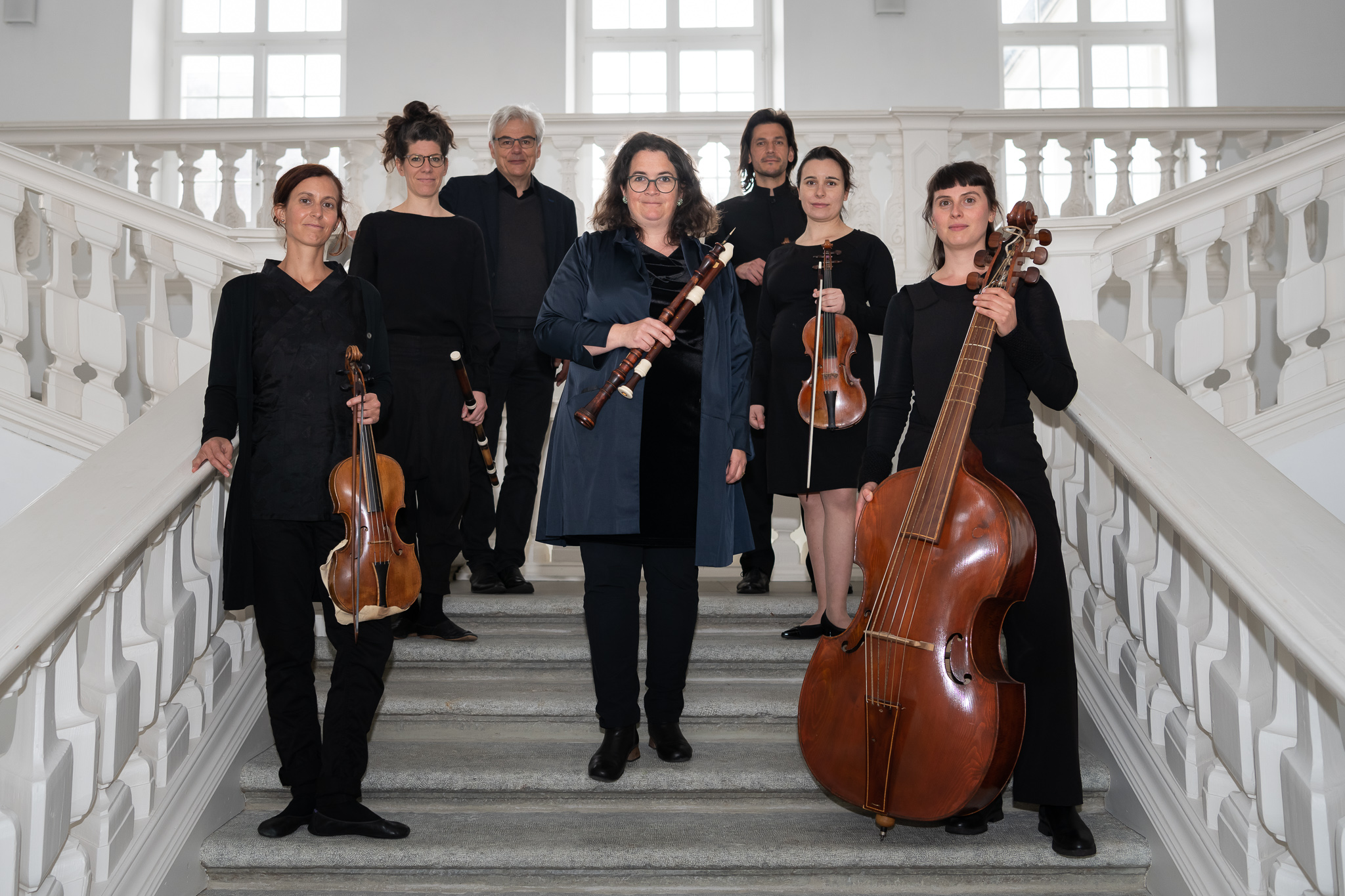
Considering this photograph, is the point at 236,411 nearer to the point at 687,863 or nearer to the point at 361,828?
the point at 361,828

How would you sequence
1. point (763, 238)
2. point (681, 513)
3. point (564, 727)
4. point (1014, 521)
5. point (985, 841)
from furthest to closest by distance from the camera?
point (763, 238) < point (564, 727) < point (681, 513) < point (985, 841) < point (1014, 521)

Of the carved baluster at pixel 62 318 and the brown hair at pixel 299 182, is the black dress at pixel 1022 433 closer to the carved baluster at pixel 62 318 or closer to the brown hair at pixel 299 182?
the brown hair at pixel 299 182

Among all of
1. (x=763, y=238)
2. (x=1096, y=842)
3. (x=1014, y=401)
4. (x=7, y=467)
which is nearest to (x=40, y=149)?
(x=7, y=467)

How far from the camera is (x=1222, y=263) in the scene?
479 cm

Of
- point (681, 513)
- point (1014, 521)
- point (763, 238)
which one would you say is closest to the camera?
point (1014, 521)

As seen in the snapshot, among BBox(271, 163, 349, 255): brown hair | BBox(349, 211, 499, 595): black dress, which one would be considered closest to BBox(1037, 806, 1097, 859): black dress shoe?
BBox(349, 211, 499, 595): black dress

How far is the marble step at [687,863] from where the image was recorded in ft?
6.53

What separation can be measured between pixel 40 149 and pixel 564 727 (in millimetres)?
4319

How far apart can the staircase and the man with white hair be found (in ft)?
1.61

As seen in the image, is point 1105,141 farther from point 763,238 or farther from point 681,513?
point 681,513

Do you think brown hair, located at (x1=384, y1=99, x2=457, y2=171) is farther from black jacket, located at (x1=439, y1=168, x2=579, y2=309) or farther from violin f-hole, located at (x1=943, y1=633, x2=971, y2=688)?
violin f-hole, located at (x1=943, y1=633, x2=971, y2=688)

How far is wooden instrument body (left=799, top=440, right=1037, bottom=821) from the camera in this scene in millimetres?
1770

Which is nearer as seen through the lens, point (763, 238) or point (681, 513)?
point (681, 513)

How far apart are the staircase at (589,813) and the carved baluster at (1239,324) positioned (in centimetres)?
132
